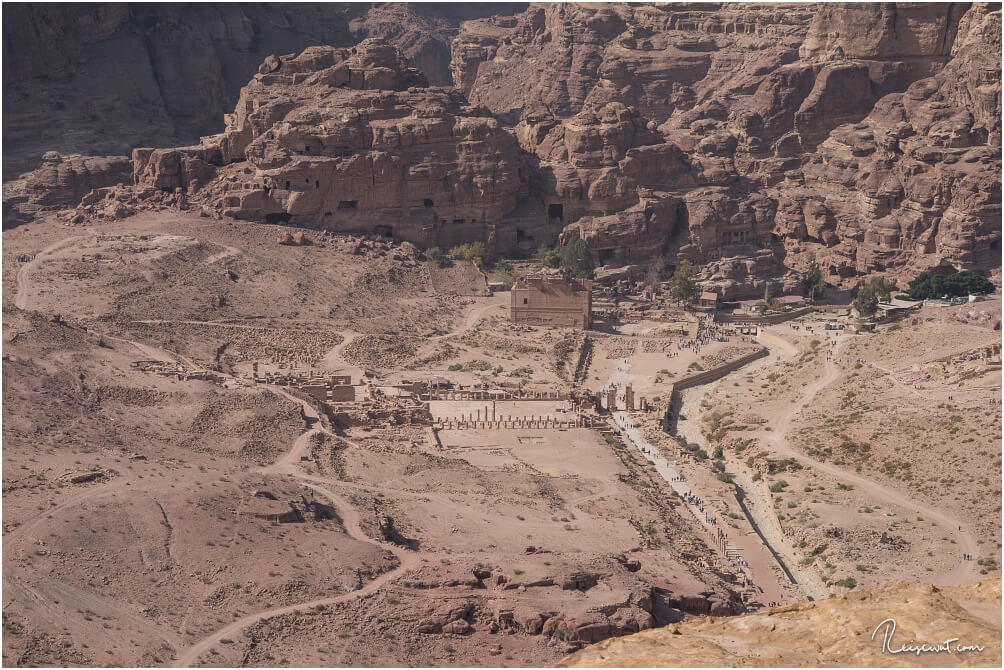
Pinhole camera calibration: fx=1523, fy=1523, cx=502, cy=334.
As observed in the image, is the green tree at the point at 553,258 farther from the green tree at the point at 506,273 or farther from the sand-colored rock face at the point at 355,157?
the sand-colored rock face at the point at 355,157

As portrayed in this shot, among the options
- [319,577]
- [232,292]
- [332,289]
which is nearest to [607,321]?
[332,289]

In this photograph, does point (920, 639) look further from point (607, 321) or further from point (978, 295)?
point (978, 295)

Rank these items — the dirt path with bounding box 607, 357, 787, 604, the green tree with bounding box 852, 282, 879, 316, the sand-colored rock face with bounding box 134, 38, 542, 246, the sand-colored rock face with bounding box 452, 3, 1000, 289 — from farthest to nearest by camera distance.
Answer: the sand-colored rock face with bounding box 452, 3, 1000, 289 → the sand-colored rock face with bounding box 134, 38, 542, 246 → the green tree with bounding box 852, 282, 879, 316 → the dirt path with bounding box 607, 357, 787, 604

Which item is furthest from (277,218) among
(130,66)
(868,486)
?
(868,486)

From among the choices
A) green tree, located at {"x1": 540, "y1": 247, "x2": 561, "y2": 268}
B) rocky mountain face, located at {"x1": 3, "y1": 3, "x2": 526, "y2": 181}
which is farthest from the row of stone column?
rocky mountain face, located at {"x1": 3, "y1": 3, "x2": 526, "y2": 181}

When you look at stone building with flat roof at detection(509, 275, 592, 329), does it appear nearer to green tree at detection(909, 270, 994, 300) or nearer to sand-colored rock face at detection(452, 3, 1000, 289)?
sand-colored rock face at detection(452, 3, 1000, 289)

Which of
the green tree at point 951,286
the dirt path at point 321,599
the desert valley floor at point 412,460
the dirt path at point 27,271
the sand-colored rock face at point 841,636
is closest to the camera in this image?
the sand-colored rock face at point 841,636

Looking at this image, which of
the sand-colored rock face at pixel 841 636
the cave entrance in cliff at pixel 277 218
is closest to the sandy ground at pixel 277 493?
the cave entrance in cliff at pixel 277 218
